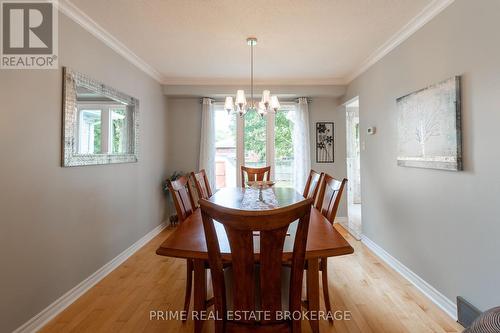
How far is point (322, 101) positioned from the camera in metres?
4.62

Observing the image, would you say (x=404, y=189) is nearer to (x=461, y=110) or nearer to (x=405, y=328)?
(x=461, y=110)

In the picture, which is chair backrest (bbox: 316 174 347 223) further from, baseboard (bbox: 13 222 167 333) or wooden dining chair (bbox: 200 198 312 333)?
baseboard (bbox: 13 222 167 333)

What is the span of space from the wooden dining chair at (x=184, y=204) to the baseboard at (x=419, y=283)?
2015 mm

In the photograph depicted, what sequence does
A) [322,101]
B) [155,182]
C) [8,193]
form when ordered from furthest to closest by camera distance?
[322,101]
[155,182]
[8,193]

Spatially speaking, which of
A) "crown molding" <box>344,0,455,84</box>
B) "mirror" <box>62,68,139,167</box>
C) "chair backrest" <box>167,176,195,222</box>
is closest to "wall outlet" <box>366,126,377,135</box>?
"crown molding" <box>344,0,455,84</box>

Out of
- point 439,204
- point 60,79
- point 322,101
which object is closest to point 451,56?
point 439,204

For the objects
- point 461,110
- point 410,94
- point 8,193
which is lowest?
point 8,193

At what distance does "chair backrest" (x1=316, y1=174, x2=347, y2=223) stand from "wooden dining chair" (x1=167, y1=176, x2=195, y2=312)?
110 cm

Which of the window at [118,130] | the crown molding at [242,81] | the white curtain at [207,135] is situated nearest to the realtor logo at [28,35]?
the window at [118,130]

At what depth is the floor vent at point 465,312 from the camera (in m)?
1.74

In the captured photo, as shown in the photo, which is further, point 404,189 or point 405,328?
point 404,189

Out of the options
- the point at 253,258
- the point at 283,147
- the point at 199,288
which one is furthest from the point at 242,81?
the point at 253,258

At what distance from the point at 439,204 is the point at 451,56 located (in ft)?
3.88

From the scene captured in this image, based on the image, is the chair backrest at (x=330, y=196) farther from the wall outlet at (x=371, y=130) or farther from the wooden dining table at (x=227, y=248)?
the wall outlet at (x=371, y=130)
